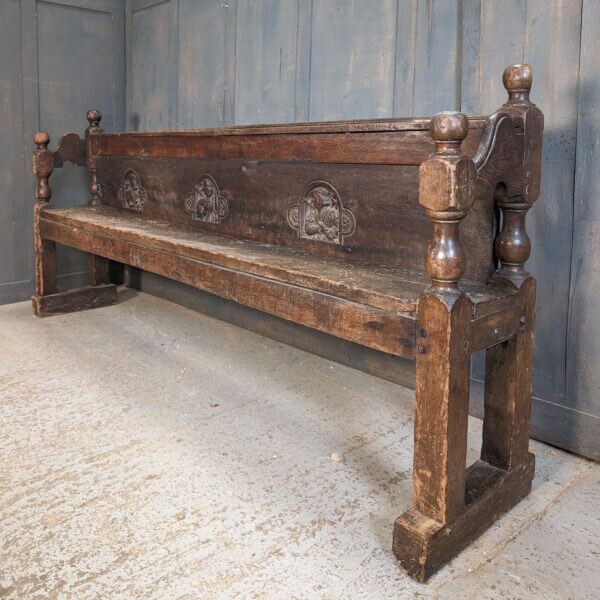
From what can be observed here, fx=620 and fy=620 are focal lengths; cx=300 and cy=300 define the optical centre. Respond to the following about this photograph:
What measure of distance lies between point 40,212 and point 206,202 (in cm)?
112

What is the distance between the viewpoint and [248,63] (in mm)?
2898

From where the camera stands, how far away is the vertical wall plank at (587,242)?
5.64 ft

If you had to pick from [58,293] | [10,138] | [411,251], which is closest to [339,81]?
[411,251]

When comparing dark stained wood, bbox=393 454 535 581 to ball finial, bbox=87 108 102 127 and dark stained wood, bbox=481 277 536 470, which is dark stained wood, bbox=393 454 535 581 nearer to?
dark stained wood, bbox=481 277 536 470

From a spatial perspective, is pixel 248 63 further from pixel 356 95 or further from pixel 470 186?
pixel 470 186

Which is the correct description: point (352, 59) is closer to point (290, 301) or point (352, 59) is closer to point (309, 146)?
point (309, 146)

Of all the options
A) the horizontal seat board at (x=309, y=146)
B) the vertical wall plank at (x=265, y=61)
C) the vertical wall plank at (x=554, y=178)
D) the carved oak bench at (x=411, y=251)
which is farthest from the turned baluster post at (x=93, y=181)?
the vertical wall plank at (x=554, y=178)

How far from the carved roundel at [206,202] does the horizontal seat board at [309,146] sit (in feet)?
0.37

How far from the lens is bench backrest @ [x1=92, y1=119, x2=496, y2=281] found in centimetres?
168

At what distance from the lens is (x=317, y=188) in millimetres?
1988

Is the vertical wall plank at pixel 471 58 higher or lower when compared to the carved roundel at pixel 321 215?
higher

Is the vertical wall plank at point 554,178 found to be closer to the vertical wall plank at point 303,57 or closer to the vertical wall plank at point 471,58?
the vertical wall plank at point 471,58

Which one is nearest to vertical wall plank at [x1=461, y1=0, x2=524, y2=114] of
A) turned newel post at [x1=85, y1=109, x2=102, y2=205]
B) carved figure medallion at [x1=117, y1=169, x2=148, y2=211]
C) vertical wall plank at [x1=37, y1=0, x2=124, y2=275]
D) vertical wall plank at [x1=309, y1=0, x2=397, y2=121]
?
vertical wall plank at [x1=309, y1=0, x2=397, y2=121]

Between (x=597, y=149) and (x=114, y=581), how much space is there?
64.6 inches
